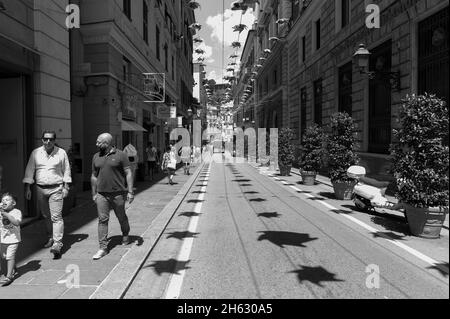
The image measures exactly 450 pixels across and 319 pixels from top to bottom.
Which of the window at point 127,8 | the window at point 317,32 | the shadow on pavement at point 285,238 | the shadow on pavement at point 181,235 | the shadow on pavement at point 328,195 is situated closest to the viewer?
the shadow on pavement at point 285,238

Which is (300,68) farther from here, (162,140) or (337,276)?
(337,276)

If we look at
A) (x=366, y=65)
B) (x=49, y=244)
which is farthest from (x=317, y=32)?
(x=49, y=244)

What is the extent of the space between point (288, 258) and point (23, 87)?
653 cm

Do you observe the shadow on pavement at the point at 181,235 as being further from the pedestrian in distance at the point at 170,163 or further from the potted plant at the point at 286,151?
the potted plant at the point at 286,151

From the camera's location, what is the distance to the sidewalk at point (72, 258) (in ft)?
14.6

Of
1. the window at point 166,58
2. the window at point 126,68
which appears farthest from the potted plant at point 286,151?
the window at point 166,58

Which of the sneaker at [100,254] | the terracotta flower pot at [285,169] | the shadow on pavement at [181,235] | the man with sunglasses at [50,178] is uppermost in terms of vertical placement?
the man with sunglasses at [50,178]

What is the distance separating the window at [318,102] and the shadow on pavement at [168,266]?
19376mm

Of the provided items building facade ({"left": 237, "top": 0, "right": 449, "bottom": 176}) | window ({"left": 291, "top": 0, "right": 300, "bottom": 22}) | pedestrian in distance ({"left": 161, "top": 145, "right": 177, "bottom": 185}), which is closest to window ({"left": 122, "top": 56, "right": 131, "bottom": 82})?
pedestrian in distance ({"left": 161, "top": 145, "right": 177, "bottom": 185})

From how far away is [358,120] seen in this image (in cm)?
1720

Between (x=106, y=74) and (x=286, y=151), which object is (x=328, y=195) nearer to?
(x=286, y=151)

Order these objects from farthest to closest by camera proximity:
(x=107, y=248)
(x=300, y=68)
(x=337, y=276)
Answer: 1. (x=300, y=68)
2. (x=107, y=248)
3. (x=337, y=276)
